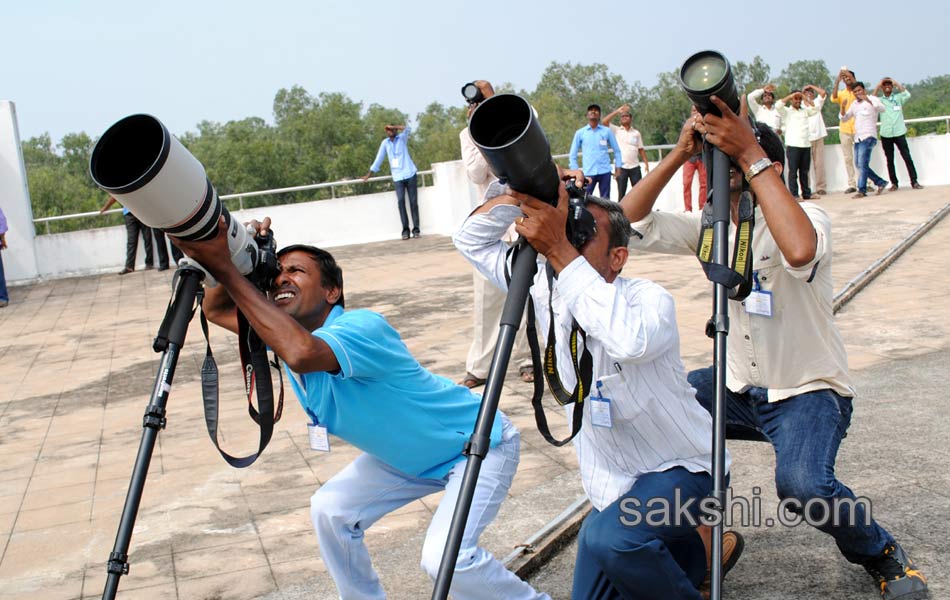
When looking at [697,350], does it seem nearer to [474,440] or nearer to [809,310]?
[809,310]

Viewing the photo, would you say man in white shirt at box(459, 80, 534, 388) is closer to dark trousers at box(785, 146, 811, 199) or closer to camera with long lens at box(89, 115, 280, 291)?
camera with long lens at box(89, 115, 280, 291)

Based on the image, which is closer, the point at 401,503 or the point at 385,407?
the point at 385,407

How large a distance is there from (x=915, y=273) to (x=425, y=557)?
7439 mm

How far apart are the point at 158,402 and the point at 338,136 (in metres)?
62.2

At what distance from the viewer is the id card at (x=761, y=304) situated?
133 inches

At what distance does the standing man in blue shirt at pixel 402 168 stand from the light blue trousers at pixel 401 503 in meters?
13.7

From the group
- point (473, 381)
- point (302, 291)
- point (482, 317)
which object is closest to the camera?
point (302, 291)

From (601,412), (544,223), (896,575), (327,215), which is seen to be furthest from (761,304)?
(327,215)

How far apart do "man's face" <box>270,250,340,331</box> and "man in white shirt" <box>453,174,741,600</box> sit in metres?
0.64

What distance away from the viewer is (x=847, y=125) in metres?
16.5

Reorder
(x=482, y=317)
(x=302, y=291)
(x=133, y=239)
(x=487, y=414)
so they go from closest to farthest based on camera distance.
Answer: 1. (x=487, y=414)
2. (x=302, y=291)
3. (x=482, y=317)
4. (x=133, y=239)

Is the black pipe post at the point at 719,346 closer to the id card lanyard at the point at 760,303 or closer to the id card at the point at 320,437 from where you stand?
the id card lanyard at the point at 760,303

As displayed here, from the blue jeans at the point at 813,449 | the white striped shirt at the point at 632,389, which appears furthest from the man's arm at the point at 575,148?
the white striped shirt at the point at 632,389

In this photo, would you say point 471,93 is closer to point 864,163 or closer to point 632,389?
point 632,389
